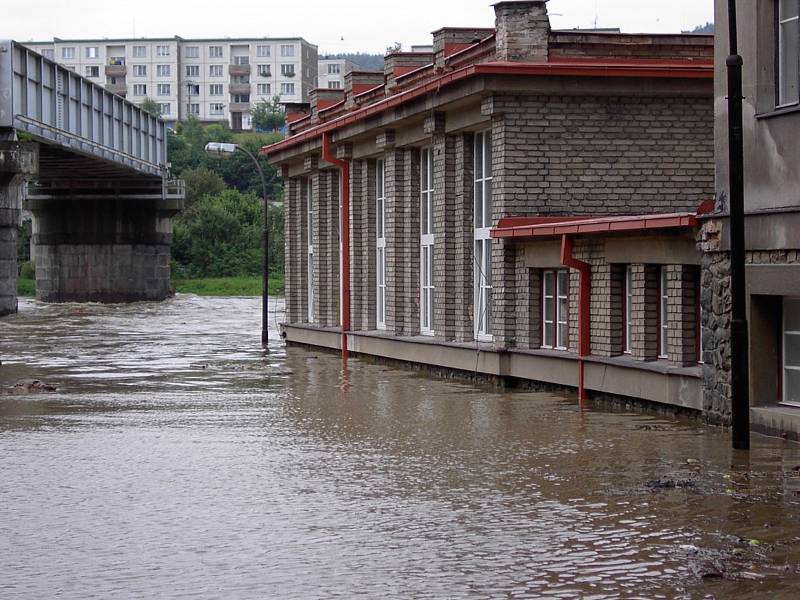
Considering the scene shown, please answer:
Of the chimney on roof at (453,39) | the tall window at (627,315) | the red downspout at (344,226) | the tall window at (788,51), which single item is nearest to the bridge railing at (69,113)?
the red downspout at (344,226)

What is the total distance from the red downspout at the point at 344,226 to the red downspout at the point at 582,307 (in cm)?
1350

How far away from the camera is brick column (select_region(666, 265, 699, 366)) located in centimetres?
2009

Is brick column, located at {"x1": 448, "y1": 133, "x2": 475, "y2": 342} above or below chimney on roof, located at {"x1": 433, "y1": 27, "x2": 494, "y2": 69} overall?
below

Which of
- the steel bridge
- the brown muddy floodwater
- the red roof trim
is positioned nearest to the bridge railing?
the steel bridge

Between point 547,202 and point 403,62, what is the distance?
876 centimetres

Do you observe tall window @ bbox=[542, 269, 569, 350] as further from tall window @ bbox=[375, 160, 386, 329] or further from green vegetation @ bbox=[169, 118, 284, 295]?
green vegetation @ bbox=[169, 118, 284, 295]

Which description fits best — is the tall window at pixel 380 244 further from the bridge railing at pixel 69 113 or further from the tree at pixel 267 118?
the tree at pixel 267 118

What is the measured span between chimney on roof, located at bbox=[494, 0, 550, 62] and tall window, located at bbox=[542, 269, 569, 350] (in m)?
3.74

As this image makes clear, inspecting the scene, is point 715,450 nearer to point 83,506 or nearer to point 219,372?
point 83,506

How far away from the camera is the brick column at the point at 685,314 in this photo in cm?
2009


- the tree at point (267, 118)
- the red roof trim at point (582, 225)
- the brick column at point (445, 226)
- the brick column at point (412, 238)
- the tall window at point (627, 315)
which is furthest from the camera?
the tree at point (267, 118)

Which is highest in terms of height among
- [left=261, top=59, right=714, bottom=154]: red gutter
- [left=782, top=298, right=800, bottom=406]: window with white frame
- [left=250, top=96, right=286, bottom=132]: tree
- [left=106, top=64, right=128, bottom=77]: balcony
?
[left=106, top=64, right=128, bottom=77]: balcony

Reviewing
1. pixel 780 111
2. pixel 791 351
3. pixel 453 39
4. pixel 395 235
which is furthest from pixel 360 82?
pixel 791 351

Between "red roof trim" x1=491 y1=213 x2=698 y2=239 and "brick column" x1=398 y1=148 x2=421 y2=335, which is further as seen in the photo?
"brick column" x1=398 y1=148 x2=421 y2=335
